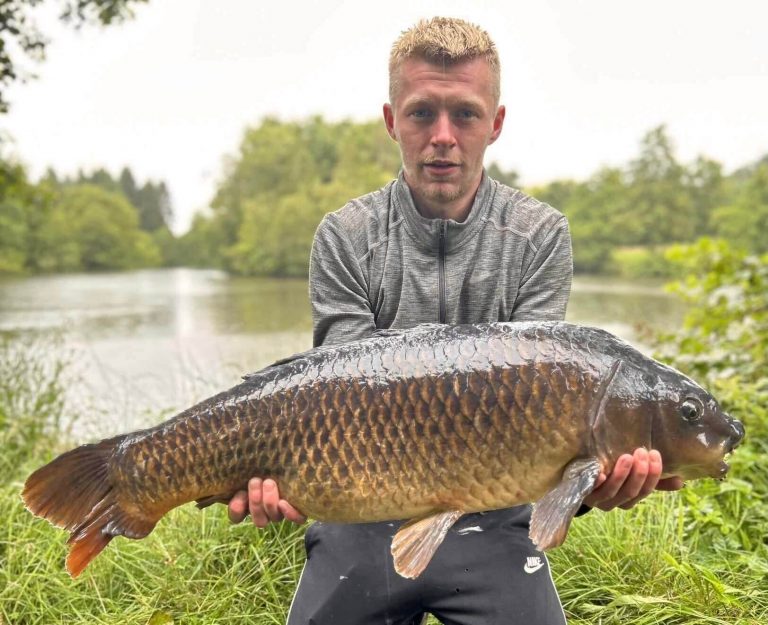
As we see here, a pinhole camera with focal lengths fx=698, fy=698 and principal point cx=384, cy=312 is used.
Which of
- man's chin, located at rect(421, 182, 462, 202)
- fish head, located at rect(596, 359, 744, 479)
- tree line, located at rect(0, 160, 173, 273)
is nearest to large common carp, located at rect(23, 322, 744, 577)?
fish head, located at rect(596, 359, 744, 479)

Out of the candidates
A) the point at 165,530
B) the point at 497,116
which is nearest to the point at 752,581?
the point at 497,116

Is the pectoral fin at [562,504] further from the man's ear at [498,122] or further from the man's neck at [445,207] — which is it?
the man's ear at [498,122]

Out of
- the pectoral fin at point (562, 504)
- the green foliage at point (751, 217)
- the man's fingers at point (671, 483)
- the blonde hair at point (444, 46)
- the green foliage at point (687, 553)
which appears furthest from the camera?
the green foliage at point (751, 217)

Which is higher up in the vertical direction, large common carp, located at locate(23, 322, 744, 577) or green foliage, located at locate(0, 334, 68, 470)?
large common carp, located at locate(23, 322, 744, 577)

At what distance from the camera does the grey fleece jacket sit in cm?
153

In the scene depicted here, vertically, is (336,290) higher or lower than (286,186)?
lower

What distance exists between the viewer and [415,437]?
115 cm

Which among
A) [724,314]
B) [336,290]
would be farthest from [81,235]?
[336,290]

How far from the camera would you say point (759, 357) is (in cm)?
309

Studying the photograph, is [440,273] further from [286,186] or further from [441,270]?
[286,186]

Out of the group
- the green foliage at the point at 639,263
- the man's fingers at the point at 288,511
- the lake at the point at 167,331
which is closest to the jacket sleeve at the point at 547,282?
the man's fingers at the point at 288,511

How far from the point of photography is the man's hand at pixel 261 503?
47.3 inches

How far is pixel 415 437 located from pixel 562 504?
0.82 ft

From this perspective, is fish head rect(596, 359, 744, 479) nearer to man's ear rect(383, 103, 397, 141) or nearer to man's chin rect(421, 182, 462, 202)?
man's chin rect(421, 182, 462, 202)
